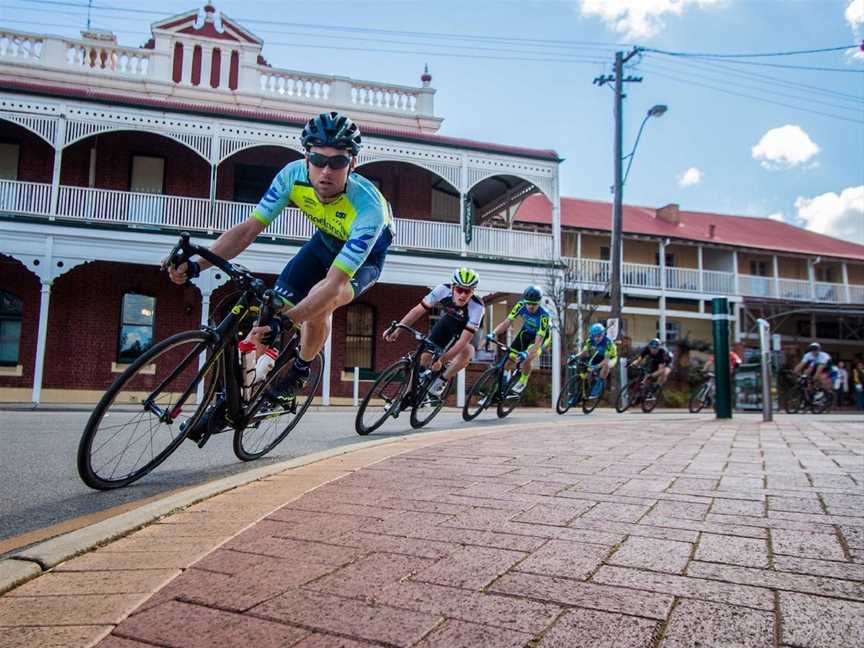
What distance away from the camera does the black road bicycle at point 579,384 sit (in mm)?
12375

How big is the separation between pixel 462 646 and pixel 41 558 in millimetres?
1394

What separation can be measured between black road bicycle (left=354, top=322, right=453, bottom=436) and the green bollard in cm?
549

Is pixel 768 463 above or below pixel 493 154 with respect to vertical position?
below

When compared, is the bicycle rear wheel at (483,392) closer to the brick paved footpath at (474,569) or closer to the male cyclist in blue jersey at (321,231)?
the male cyclist in blue jersey at (321,231)

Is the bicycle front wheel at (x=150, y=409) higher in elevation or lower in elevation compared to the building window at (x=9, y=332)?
lower

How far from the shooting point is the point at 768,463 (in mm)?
4438

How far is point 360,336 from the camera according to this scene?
20.4m

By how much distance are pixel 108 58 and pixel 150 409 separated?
20.9 m

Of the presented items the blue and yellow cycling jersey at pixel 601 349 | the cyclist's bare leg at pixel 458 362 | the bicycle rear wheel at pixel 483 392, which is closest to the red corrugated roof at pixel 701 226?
the blue and yellow cycling jersey at pixel 601 349

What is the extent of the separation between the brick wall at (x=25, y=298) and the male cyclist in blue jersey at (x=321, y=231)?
15.9 m

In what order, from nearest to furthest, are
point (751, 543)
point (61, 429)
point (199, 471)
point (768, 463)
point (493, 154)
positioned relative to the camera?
1. point (751, 543)
2. point (199, 471)
3. point (768, 463)
4. point (61, 429)
5. point (493, 154)

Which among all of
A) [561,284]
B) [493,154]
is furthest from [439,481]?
[561,284]

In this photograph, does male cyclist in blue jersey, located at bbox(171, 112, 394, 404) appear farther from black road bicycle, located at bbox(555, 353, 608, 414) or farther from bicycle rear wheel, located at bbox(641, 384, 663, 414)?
bicycle rear wheel, located at bbox(641, 384, 663, 414)

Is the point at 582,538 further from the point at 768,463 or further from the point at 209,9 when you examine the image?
the point at 209,9
